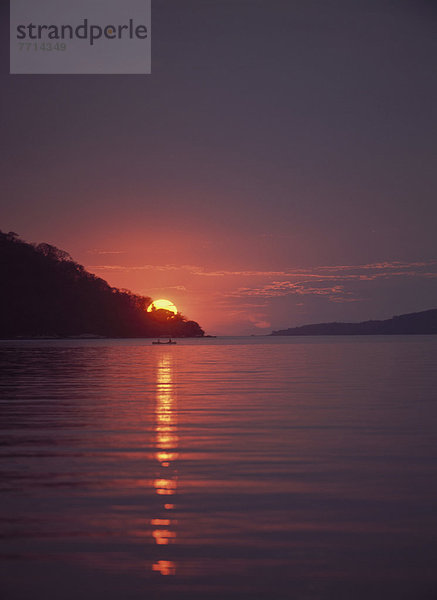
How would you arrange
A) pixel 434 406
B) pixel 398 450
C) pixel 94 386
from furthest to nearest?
pixel 94 386 < pixel 434 406 < pixel 398 450

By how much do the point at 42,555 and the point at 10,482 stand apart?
3.65 m

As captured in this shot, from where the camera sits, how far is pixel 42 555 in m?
7.23

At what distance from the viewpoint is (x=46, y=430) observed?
16.3 metres

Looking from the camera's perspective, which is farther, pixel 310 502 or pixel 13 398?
pixel 13 398

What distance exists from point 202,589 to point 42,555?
2080 millimetres

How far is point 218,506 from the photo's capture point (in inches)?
361

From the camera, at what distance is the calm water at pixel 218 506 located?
665 centimetres

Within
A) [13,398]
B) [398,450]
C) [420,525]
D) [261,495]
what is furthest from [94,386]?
[420,525]

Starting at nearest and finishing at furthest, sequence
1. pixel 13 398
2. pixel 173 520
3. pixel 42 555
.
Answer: pixel 42 555 → pixel 173 520 → pixel 13 398

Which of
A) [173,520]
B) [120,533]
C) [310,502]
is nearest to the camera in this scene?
[120,533]

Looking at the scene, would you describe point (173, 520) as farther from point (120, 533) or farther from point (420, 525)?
point (420, 525)

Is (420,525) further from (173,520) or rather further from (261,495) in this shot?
(173,520)

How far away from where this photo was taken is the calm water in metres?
6.65

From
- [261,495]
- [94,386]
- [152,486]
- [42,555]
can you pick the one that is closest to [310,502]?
[261,495]
